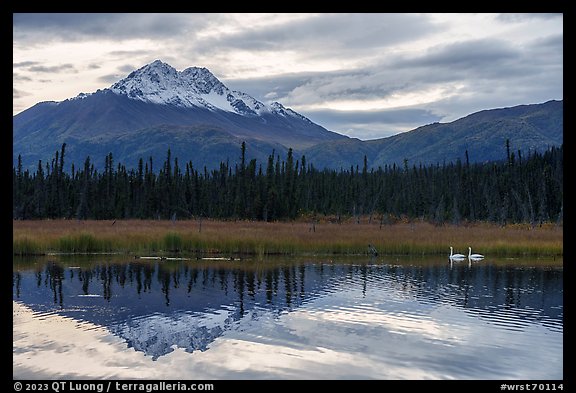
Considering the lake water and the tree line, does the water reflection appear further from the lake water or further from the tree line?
the tree line

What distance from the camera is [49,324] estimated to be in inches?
851

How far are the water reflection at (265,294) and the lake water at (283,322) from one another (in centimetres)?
7

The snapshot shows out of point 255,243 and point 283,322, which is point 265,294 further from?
point 255,243

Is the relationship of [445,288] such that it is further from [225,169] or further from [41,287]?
[225,169]

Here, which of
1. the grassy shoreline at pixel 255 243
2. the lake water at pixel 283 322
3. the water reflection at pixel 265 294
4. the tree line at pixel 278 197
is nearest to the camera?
the lake water at pixel 283 322

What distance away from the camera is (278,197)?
297 feet

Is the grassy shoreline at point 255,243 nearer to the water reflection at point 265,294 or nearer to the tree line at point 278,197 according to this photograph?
the water reflection at point 265,294

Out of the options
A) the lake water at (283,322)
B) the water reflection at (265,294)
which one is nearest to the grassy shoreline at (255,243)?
the water reflection at (265,294)

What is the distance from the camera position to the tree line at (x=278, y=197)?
87125mm

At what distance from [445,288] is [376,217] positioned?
66.7m

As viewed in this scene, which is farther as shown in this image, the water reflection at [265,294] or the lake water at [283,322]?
the water reflection at [265,294]

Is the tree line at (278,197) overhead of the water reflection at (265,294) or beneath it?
overhead
